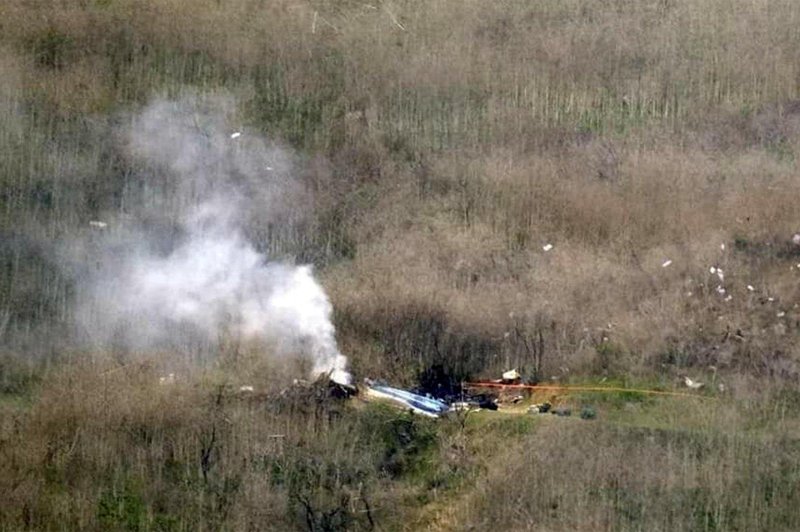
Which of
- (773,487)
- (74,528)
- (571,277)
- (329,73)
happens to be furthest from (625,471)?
(329,73)

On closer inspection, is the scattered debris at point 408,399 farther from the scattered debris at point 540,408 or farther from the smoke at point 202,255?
the scattered debris at point 540,408

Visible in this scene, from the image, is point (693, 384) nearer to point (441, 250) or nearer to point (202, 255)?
point (441, 250)

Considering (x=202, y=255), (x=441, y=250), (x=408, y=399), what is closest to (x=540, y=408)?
(x=408, y=399)

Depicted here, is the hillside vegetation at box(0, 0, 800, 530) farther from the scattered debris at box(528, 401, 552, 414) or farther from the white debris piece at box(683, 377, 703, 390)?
the scattered debris at box(528, 401, 552, 414)

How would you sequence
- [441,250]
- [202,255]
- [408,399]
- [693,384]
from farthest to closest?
[441,250] < [202,255] < [693,384] < [408,399]

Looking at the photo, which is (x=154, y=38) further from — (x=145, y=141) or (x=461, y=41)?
(x=461, y=41)

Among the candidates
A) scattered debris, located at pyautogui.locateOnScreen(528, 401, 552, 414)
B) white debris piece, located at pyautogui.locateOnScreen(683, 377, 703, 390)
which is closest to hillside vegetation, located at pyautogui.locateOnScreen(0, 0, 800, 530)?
white debris piece, located at pyautogui.locateOnScreen(683, 377, 703, 390)

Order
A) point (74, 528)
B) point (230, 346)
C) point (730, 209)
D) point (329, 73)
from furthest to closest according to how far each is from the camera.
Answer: point (329, 73), point (730, 209), point (230, 346), point (74, 528)
